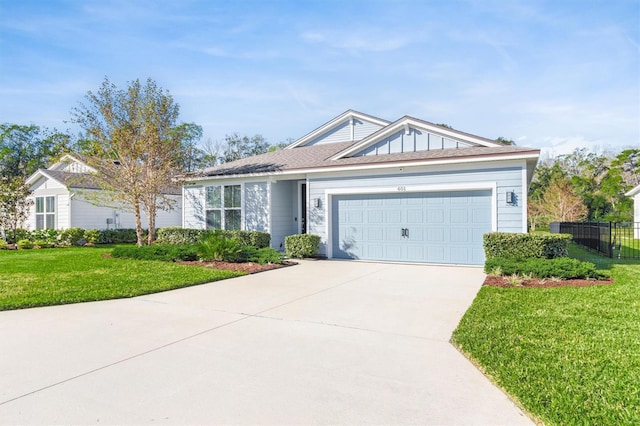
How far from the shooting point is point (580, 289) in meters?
7.08

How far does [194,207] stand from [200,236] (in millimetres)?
2505

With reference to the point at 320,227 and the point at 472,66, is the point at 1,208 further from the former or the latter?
the point at 472,66

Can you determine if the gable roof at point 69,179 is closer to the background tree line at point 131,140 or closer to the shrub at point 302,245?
the background tree line at point 131,140

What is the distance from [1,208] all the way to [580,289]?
2369 centimetres

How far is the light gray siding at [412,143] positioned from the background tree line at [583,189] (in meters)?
18.8

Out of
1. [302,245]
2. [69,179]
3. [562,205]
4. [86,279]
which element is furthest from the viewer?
[562,205]

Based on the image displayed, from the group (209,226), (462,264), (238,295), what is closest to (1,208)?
(209,226)

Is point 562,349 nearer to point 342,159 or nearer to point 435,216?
point 435,216

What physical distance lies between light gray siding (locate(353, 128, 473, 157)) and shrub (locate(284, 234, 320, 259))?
11.7 feet

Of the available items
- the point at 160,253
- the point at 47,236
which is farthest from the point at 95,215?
the point at 160,253

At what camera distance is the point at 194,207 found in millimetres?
15773

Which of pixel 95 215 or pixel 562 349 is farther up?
pixel 95 215

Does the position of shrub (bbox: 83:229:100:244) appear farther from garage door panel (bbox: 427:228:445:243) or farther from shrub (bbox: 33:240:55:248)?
garage door panel (bbox: 427:228:445:243)

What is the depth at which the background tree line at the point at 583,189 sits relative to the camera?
1051 inches
